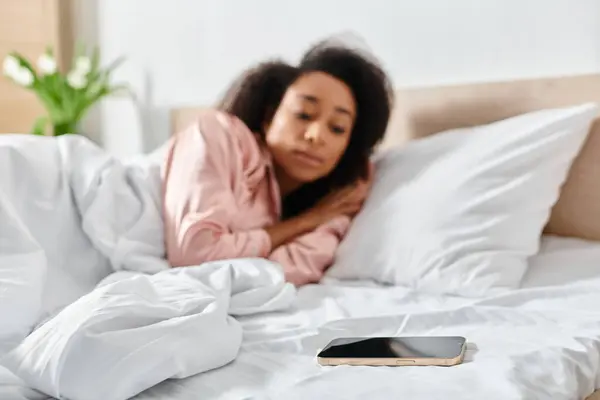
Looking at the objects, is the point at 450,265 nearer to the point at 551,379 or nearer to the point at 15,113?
the point at 551,379

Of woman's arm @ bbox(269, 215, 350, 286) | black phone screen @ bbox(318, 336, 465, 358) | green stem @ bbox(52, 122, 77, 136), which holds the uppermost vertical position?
black phone screen @ bbox(318, 336, 465, 358)

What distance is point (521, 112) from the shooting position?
57.3 inches

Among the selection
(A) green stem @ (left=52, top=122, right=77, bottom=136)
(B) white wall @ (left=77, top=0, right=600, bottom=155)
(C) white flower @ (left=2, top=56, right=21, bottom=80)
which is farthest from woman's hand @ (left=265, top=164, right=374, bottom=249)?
(C) white flower @ (left=2, top=56, right=21, bottom=80)

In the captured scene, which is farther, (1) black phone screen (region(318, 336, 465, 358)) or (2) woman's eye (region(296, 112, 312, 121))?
(2) woman's eye (region(296, 112, 312, 121))

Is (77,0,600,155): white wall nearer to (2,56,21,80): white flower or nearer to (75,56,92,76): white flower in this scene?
(75,56,92,76): white flower

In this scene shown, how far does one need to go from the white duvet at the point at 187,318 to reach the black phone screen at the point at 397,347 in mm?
23

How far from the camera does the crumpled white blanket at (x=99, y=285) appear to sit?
791 mm

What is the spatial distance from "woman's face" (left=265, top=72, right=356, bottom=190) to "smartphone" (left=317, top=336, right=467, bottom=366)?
61 centimetres

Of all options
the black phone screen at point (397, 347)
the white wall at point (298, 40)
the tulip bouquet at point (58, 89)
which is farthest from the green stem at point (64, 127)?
the black phone screen at point (397, 347)

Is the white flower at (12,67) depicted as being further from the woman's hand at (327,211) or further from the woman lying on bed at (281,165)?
the woman's hand at (327,211)

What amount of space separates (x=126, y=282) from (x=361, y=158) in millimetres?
736

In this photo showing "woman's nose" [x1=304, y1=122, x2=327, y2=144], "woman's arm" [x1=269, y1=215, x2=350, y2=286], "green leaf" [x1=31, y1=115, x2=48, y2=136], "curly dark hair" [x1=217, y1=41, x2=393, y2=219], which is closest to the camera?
"woman's arm" [x1=269, y1=215, x2=350, y2=286]

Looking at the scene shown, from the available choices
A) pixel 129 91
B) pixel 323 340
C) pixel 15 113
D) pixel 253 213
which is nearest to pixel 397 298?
pixel 323 340

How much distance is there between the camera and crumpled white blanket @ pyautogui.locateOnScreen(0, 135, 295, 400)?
791mm
